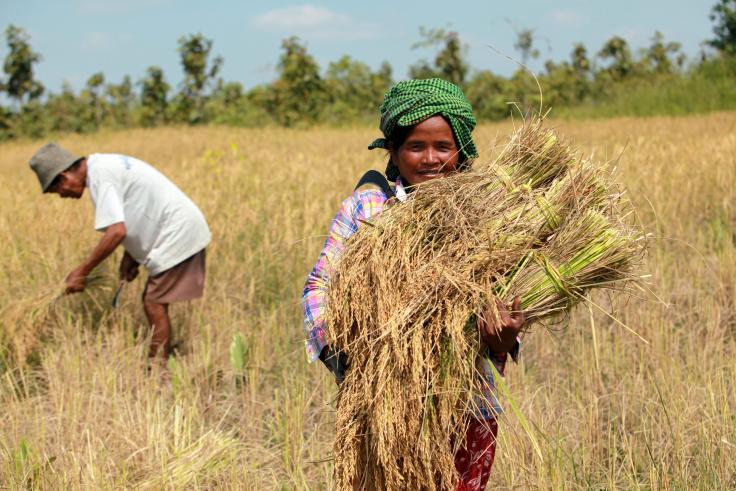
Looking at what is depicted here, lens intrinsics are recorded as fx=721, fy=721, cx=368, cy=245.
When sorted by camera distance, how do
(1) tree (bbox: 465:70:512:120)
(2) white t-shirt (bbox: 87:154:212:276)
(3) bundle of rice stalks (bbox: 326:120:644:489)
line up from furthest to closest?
(1) tree (bbox: 465:70:512:120) → (2) white t-shirt (bbox: 87:154:212:276) → (3) bundle of rice stalks (bbox: 326:120:644:489)

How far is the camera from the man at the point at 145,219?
3.71 metres

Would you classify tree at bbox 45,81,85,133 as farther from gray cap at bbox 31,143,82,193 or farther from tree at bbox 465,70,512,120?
gray cap at bbox 31,143,82,193

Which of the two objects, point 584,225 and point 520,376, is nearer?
point 584,225

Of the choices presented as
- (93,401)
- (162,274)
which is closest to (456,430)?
(93,401)

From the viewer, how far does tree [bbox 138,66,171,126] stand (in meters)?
22.2

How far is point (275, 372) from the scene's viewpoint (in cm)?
348

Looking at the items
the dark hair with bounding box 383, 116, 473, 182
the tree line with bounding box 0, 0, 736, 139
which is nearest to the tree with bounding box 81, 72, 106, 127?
the tree line with bounding box 0, 0, 736, 139

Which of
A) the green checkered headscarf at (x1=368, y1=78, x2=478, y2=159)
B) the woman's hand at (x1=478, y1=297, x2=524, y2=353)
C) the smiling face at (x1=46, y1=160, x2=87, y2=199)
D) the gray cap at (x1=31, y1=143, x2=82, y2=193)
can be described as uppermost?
the green checkered headscarf at (x1=368, y1=78, x2=478, y2=159)

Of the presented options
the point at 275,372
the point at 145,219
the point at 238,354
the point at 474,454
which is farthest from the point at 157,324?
the point at 474,454

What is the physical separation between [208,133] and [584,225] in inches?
581

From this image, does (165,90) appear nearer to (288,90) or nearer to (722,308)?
(288,90)

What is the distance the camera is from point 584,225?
146 cm

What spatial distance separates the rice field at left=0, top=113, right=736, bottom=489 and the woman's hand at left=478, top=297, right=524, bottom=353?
25cm

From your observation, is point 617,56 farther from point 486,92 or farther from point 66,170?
point 66,170
